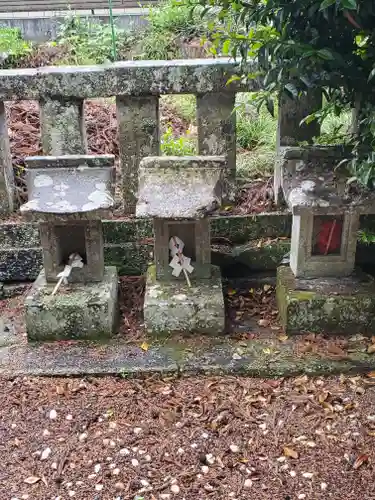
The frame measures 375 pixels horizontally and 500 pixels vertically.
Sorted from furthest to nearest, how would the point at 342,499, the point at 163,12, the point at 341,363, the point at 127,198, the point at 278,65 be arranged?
the point at 163,12, the point at 127,198, the point at 341,363, the point at 278,65, the point at 342,499

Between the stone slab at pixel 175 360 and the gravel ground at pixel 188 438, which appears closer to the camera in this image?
the gravel ground at pixel 188 438

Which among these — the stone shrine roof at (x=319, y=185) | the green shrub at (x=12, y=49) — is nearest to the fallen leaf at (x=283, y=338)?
the stone shrine roof at (x=319, y=185)

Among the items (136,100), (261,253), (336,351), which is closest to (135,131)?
(136,100)

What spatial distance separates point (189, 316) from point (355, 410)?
1.17m

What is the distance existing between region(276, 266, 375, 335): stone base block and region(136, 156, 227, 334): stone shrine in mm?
465

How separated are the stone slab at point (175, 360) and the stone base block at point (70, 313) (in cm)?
8

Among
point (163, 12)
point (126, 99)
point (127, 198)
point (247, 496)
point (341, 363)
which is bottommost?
point (247, 496)

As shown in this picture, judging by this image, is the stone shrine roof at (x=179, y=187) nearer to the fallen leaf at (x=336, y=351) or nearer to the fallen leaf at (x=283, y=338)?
the fallen leaf at (x=283, y=338)

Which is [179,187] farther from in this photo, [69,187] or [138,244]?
[138,244]

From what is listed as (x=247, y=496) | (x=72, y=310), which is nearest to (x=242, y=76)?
(x=72, y=310)

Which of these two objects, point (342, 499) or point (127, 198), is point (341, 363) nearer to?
point (342, 499)

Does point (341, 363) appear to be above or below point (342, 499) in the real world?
above

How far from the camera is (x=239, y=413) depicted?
3258 mm

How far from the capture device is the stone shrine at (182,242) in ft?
11.7
